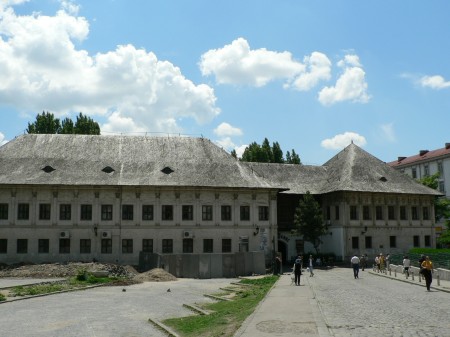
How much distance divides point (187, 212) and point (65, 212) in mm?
10435

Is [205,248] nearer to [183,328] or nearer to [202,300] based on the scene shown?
[202,300]

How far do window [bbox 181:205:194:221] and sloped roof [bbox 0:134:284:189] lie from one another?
228 centimetres

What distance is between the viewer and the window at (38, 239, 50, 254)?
1651 inches

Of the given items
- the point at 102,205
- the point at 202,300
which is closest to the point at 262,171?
the point at 102,205

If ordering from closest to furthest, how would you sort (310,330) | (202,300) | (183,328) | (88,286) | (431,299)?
1. (310,330)
2. (183,328)
3. (431,299)
4. (202,300)
5. (88,286)

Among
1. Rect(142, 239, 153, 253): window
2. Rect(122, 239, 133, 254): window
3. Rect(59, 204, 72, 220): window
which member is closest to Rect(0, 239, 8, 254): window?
Rect(59, 204, 72, 220): window

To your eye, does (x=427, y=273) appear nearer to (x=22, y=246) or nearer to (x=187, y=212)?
(x=187, y=212)

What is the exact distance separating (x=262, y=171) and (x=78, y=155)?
19117 mm

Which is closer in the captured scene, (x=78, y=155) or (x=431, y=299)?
(x=431, y=299)

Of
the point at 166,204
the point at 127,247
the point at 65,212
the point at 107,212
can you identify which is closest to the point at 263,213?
the point at 166,204

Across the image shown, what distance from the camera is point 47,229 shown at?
42156mm

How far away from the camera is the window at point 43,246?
1651 inches

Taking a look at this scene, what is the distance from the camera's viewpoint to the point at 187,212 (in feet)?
145

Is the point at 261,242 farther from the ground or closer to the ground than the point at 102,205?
closer to the ground
